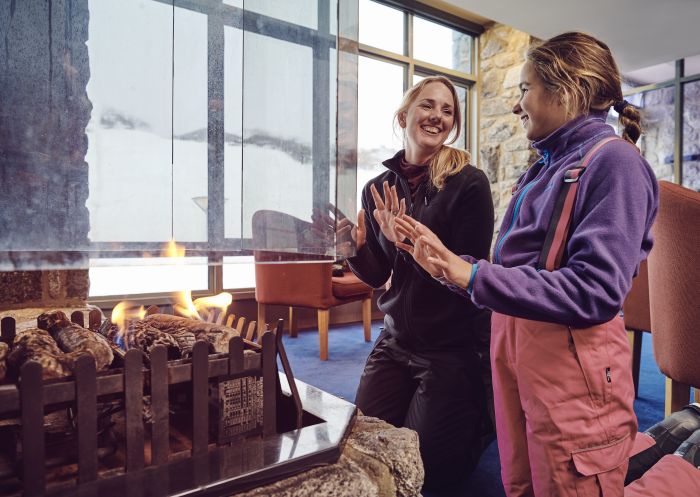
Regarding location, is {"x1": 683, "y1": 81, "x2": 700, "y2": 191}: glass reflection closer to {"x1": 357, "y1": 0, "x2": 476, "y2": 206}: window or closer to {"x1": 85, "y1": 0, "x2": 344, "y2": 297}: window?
{"x1": 357, "y1": 0, "x2": 476, "y2": 206}: window

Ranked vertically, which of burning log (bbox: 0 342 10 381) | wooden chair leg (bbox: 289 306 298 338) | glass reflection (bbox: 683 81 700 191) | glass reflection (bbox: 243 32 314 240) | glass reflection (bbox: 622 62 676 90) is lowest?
wooden chair leg (bbox: 289 306 298 338)

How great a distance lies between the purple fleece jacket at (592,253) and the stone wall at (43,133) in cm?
85

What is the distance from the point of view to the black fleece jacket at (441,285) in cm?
182

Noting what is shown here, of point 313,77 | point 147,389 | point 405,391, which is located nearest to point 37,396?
point 147,389

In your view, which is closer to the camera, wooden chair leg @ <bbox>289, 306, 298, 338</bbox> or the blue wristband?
the blue wristband

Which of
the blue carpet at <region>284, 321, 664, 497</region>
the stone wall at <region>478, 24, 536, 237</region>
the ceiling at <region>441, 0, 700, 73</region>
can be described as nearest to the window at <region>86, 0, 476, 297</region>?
the blue carpet at <region>284, 321, 664, 497</region>

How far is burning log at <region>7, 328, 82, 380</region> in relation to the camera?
0.79 m

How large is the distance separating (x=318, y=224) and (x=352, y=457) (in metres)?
0.53

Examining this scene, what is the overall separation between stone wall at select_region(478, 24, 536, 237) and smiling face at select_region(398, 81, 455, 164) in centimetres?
337

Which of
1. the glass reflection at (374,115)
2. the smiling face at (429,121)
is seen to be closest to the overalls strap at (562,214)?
the smiling face at (429,121)

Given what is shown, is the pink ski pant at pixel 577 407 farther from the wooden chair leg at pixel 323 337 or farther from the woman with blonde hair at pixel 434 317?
the wooden chair leg at pixel 323 337

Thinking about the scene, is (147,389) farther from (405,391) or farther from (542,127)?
(405,391)

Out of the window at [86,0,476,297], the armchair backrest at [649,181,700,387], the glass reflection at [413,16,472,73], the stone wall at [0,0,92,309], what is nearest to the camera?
the stone wall at [0,0,92,309]

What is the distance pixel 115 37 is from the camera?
1.02 meters
